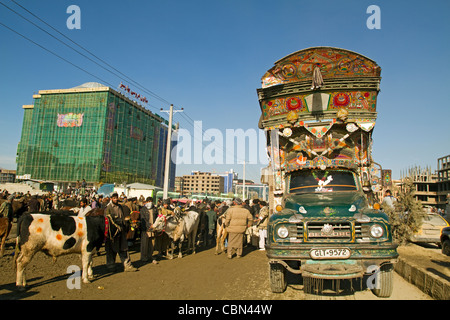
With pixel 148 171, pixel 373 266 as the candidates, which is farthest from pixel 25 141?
pixel 373 266

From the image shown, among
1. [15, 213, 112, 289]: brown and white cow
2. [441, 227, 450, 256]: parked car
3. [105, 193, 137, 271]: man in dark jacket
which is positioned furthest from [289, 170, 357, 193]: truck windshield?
[15, 213, 112, 289]: brown and white cow

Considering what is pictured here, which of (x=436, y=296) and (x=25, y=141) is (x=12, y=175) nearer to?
(x=25, y=141)

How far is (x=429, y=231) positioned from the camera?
37.0 feet

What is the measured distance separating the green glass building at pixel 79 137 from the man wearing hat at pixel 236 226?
194 feet

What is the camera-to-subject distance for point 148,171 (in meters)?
87.6

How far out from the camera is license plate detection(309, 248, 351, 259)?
4.86 meters

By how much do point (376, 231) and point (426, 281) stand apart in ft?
5.44

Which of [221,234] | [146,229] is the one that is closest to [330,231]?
[146,229]

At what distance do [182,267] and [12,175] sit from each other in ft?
559

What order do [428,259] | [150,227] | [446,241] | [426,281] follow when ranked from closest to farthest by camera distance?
[426,281] → [150,227] → [428,259] → [446,241]

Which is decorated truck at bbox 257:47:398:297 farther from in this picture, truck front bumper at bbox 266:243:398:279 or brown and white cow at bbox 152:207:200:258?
brown and white cow at bbox 152:207:200:258

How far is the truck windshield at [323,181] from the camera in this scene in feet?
22.6

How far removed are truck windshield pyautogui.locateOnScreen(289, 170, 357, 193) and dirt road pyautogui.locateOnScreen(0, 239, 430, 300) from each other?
2212 millimetres
